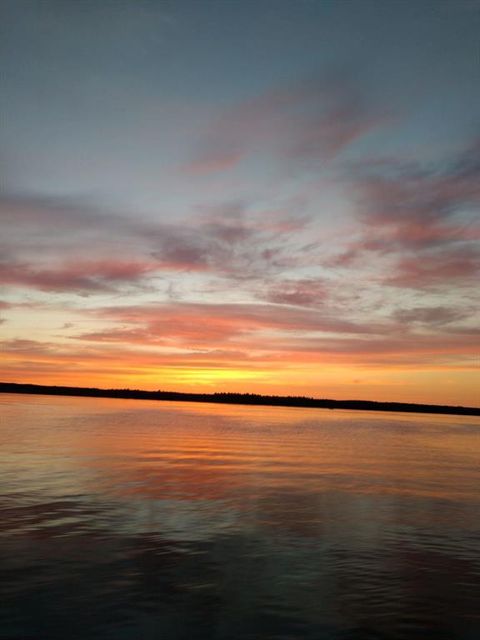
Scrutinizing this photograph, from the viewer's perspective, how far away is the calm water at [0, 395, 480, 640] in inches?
452

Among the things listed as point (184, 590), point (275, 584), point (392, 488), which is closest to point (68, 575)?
point (184, 590)

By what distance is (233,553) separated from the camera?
16.3 m

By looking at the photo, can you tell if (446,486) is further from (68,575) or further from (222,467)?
(68,575)

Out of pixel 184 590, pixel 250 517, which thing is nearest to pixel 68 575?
pixel 184 590

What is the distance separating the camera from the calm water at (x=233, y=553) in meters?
11.5

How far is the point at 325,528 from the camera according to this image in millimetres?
19734

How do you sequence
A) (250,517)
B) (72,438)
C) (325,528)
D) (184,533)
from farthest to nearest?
(72,438)
(250,517)
(325,528)
(184,533)

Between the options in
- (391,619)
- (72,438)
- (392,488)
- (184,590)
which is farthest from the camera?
(72,438)

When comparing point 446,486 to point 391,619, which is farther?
point 446,486

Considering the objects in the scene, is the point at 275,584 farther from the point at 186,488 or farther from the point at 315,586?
the point at 186,488

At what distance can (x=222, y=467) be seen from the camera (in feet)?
119

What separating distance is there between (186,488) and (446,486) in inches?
→ 553

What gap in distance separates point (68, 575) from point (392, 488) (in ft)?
64.5

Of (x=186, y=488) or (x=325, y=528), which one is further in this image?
(x=186, y=488)
